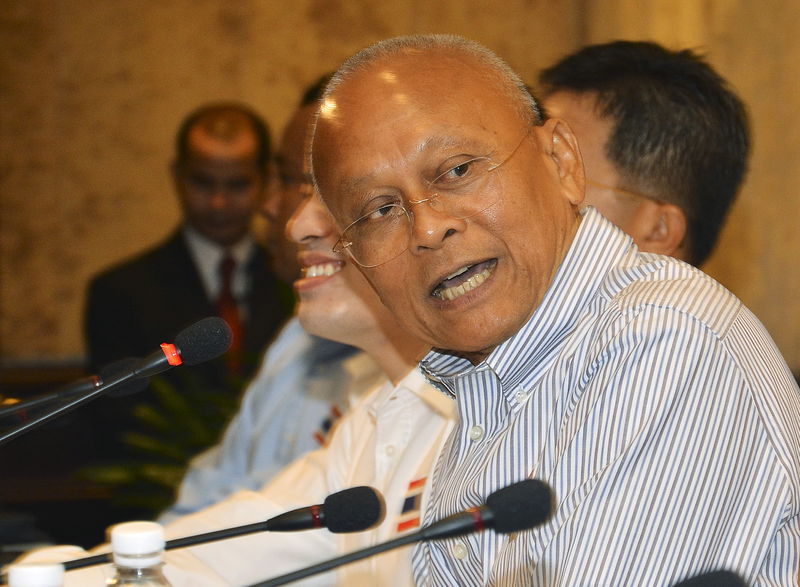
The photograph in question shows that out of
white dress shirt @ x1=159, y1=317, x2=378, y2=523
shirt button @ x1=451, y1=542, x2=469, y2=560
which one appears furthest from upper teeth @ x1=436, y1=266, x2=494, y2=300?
white dress shirt @ x1=159, y1=317, x2=378, y2=523

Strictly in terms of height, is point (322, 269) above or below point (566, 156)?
above

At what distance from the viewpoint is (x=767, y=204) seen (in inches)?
131

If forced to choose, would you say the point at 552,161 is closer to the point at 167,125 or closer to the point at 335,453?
the point at 335,453

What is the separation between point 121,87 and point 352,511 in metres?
4.79

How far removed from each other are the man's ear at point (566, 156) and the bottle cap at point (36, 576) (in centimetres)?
98

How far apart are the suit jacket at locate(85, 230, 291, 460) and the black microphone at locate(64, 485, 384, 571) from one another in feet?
9.68

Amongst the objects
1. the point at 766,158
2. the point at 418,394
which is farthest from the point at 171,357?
the point at 766,158

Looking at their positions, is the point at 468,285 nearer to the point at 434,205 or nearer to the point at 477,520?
the point at 434,205

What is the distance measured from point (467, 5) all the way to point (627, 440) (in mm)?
4553

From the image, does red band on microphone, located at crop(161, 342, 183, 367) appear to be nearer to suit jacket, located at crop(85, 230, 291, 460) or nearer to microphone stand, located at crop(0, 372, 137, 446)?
microphone stand, located at crop(0, 372, 137, 446)

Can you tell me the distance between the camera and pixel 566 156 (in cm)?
171

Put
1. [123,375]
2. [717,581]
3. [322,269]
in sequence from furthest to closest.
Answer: [322,269] → [123,375] → [717,581]

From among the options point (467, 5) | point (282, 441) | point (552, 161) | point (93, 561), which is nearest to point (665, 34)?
point (467, 5)

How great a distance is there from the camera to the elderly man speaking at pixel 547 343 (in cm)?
124
